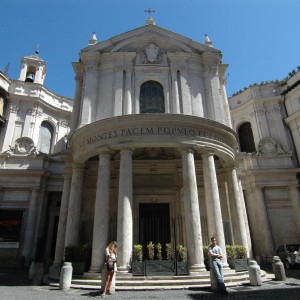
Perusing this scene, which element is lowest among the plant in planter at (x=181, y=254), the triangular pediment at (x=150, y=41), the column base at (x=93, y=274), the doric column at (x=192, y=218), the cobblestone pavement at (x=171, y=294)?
the cobblestone pavement at (x=171, y=294)

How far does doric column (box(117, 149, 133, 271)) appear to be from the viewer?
11.2 meters

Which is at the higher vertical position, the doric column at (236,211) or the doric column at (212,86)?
the doric column at (212,86)

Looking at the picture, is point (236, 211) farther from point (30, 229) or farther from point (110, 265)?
point (30, 229)

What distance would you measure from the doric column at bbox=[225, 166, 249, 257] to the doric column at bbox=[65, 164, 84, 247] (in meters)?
8.06

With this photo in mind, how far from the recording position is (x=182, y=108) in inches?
649

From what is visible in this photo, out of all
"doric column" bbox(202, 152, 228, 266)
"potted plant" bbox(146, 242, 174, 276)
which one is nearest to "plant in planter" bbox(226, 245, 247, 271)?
"doric column" bbox(202, 152, 228, 266)

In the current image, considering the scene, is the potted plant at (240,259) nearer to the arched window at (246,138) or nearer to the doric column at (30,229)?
the arched window at (246,138)

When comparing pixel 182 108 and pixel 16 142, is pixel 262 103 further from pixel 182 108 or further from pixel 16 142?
pixel 16 142

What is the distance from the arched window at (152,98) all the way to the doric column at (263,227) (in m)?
10.7

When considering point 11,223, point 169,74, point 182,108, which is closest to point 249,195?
point 182,108

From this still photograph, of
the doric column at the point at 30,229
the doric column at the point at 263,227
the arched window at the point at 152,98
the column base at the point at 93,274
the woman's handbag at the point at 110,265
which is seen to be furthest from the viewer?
the doric column at the point at 263,227

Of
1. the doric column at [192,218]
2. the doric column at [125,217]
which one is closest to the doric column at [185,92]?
the doric column at [192,218]

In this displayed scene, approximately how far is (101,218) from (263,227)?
13.9 metres

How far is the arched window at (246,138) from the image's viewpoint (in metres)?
25.8
